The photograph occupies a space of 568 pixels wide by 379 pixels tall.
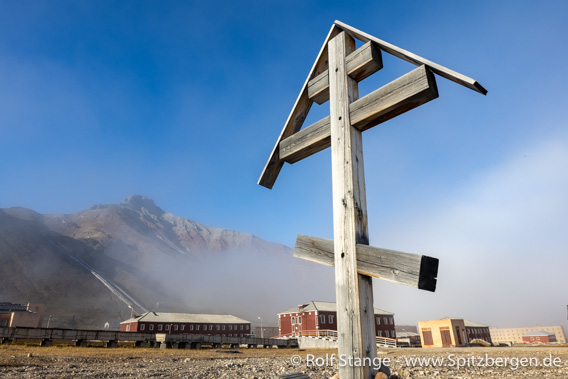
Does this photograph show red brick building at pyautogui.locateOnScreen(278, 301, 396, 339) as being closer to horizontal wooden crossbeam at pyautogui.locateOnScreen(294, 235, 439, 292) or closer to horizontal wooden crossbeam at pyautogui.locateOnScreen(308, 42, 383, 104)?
horizontal wooden crossbeam at pyautogui.locateOnScreen(308, 42, 383, 104)

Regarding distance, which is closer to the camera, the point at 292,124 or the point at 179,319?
the point at 292,124

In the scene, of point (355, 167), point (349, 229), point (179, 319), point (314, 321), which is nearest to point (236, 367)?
point (349, 229)

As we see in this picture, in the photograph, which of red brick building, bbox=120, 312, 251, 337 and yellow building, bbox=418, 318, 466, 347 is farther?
red brick building, bbox=120, 312, 251, 337

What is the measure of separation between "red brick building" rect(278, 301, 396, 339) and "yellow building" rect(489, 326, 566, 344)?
6028cm

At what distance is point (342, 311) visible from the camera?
8.39ft

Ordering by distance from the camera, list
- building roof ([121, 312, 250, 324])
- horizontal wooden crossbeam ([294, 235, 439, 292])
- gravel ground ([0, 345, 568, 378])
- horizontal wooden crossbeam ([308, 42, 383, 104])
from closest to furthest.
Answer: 1. horizontal wooden crossbeam ([294, 235, 439, 292])
2. horizontal wooden crossbeam ([308, 42, 383, 104])
3. gravel ground ([0, 345, 568, 378])
4. building roof ([121, 312, 250, 324])

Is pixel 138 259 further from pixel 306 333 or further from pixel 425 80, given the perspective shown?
pixel 425 80

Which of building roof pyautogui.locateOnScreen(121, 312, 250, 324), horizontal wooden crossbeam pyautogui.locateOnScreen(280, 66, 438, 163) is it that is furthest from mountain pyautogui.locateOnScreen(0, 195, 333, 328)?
horizontal wooden crossbeam pyautogui.locateOnScreen(280, 66, 438, 163)

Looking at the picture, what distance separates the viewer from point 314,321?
Result: 5119 cm

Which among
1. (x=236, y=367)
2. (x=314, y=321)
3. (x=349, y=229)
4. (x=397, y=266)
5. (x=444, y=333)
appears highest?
(x=349, y=229)

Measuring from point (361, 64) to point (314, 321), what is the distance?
53117mm

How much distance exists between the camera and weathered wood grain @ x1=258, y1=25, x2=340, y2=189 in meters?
3.75

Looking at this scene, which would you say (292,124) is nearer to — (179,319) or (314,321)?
(314,321)

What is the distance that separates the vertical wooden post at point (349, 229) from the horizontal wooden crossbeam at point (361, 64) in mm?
78
